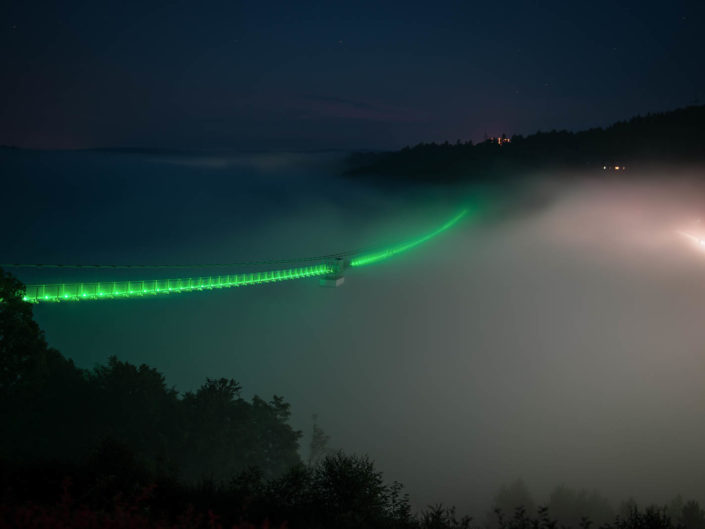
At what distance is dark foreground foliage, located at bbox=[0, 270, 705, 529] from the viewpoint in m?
6.23

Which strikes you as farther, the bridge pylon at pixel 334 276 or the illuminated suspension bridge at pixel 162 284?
the bridge pylon at pixel 334 276

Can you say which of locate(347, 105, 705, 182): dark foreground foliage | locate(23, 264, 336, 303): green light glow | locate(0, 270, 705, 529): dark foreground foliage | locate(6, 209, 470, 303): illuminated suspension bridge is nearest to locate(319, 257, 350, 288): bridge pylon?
locate(6, 209, 470, 303): illuminated suspension bridge

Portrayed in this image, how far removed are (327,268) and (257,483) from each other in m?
27.9

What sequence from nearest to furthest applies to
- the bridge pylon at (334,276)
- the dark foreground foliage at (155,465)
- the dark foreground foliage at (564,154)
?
the dark foreground foliage at (155,465)
the bridge pylon at (334,276)
the dark foreground foliage at (564,154)

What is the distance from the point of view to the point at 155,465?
12.9 metres

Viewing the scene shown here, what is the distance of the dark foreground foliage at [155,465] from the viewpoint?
6227mm

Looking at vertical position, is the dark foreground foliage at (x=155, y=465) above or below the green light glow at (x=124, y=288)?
below

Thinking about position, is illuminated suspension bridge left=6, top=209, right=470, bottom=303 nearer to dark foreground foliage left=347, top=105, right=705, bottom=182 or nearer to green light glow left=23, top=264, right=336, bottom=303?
green light glow left=23, top=264, right=336, bottom=303

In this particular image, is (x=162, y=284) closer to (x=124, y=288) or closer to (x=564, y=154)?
(x=124, y=288)

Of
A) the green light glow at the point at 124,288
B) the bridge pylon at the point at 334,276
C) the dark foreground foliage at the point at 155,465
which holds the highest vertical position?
the bridge pylon at the point at 334,276

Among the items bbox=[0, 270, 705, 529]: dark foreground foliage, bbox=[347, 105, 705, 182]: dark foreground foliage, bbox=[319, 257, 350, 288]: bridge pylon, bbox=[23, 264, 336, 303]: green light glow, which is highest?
bbox=[347, 105, 705, 182]: dark foreground foliage

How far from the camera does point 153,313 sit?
233 feet

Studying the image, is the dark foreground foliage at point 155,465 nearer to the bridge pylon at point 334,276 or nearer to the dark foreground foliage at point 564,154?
the bridge pylon at point 334,276

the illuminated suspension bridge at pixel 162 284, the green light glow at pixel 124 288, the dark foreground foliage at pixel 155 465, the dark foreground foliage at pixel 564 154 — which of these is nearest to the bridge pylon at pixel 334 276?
the illuminated suspension bridge at pixel 162 284
